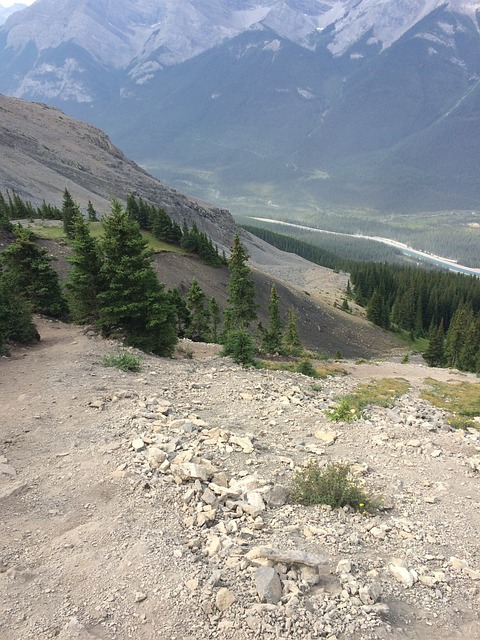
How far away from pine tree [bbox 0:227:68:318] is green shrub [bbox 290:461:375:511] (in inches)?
Result: 1143

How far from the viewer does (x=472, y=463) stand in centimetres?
1482

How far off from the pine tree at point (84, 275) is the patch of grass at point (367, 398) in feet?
58.2

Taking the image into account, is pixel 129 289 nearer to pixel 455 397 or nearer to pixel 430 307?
pixel 455 397

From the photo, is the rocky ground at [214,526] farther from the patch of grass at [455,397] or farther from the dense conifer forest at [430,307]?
the dense conifer forest at [430,307]

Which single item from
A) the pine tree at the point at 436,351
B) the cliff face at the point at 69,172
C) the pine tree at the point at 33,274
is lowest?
the pine tree at the point at 436,351

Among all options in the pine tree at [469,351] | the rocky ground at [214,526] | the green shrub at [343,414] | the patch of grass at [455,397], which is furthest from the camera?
the pine tree at [469,351]

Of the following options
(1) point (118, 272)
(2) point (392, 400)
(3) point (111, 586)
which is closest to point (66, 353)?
(1) point (118, 272)

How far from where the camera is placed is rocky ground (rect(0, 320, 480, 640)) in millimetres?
7461

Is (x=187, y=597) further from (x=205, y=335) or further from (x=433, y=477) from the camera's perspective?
(x=205, y=335)

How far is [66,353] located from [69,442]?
1127 cm

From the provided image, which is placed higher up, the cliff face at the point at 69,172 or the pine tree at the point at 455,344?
the cliff face at the point at 69,172

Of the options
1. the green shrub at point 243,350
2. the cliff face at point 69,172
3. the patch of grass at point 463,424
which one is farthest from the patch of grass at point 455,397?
the cliff face at point 69,172

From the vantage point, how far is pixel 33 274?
1385 inches

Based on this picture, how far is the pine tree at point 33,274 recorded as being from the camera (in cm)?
3353
